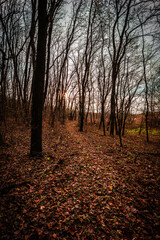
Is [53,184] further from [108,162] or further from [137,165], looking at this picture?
[137,165]

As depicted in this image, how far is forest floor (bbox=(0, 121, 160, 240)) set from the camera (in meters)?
1.99

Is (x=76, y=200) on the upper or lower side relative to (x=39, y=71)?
lower

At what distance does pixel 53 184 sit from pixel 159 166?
5075 millimetres

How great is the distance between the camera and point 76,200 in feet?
8.84

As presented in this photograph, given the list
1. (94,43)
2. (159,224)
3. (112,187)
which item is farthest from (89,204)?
(94,43)

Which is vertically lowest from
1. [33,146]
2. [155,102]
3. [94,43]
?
[33,146]

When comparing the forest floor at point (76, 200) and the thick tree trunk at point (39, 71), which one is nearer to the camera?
the forest floor at point (76, 200)

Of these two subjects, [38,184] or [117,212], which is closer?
[117,212]

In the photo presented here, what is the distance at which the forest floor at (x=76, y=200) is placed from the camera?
6.53 ft

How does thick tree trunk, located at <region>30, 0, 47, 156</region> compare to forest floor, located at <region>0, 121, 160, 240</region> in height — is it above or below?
above

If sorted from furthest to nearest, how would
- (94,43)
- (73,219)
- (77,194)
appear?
(94,43) < (77,194) < (73,219)

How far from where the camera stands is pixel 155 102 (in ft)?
58.1

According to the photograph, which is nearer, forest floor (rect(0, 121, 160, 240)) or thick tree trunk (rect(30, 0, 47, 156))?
forest floor (rect(0, 121, 160, 240))

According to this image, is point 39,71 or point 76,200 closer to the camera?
point 76,200
